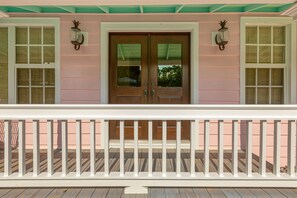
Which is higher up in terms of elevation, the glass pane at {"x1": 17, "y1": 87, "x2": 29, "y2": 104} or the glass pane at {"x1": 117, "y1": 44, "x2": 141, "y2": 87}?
the glass pane at {"x1": 117, "y1": 44, "x2": 141, "y2": 87}

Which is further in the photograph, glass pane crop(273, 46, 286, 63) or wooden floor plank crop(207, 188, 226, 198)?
glass pane crop(273, 46, 286, 63)

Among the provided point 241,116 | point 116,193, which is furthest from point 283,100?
point 116,193

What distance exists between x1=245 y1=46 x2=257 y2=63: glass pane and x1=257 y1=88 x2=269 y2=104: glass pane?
1.72ft

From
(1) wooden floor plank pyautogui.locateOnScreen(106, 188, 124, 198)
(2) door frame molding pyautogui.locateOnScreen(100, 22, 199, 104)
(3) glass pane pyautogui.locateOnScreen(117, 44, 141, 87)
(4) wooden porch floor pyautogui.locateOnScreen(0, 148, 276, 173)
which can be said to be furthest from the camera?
(3) glass pane pyautogui.locateOnScreen(117, 44, 141, 87)

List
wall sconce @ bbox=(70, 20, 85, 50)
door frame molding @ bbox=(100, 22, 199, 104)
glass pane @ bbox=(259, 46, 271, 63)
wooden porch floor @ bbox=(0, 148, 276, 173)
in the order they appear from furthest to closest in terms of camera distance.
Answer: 1. glass pane @ bbox=(259, 46, 271, 63)
2. door frame molding @ bbox=(100, 22, 199, 104)
3. wall sconce @ bbox=(70, 20, 85, 50)
4. wooden porch floor @ bbox=(0, 148, 276, 173)

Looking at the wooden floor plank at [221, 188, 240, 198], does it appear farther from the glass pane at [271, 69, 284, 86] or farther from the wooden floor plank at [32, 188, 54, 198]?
the glass pane at [271, 69, 284, 86]

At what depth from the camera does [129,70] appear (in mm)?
4723

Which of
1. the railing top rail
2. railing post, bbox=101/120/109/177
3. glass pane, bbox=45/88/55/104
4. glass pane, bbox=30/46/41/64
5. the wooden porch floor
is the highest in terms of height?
glass pane, bbox=30/46/41/64

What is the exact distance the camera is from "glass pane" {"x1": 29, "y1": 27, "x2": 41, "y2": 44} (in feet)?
15.0

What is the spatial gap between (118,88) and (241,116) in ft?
8.50

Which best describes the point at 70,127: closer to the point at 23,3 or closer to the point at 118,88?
the point at 118,88

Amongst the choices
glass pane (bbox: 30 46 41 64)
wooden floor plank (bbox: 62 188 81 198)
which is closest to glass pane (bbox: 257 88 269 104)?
wooden floor plank (bbox: 62 188 81 198)

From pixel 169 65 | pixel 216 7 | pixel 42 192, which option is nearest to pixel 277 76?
pixel 216 7

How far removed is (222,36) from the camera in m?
4.38
